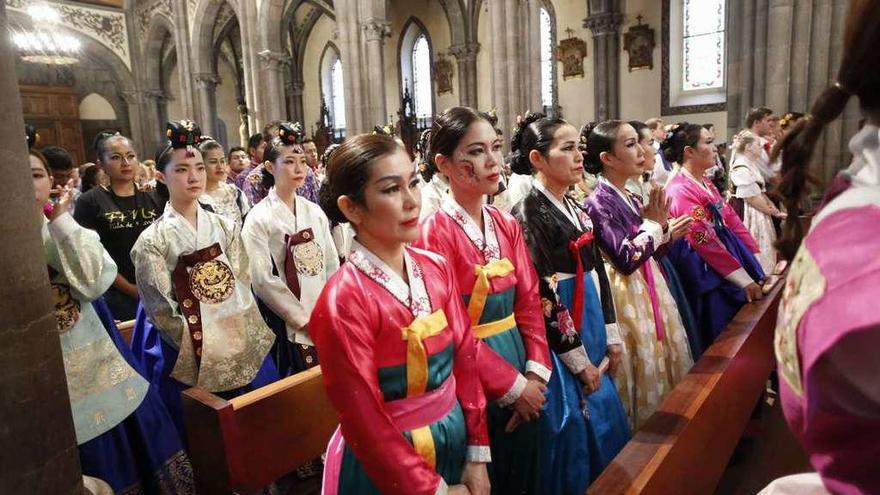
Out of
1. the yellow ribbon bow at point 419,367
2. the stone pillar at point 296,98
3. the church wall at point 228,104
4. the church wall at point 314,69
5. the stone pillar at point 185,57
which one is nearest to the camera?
the yellow ribbon bow at point 419,367

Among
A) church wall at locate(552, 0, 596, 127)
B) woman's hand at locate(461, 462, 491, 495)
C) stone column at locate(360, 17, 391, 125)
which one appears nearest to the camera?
woman's hand at locate(461, 462, 491, 495)

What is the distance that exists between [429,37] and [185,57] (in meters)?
7.77

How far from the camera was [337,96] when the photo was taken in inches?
890

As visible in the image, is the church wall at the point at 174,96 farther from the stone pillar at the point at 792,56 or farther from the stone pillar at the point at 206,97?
the stone pillar at the point at 792,56

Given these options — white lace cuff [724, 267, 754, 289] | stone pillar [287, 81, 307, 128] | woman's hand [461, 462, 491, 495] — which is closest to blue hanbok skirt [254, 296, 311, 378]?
woman's hand [461, 462, 491, 495]

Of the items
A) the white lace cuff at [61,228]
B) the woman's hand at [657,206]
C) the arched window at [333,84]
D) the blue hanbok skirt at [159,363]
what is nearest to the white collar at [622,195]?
the woman's hand at [657,206]

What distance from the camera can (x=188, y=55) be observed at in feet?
54.4

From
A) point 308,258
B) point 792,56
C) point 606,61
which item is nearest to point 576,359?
point 308,258

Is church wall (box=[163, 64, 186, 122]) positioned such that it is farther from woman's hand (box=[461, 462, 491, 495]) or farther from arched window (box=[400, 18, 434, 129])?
woman's hand (box=[461, 462, 491, 495])

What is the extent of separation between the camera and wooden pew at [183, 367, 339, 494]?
1.71 metres

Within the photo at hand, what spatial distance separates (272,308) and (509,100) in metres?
7.89

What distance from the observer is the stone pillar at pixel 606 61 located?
14.7 metres

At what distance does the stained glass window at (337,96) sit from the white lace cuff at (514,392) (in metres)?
21.4

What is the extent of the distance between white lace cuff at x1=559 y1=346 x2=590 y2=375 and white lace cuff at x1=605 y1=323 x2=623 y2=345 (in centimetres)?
29
